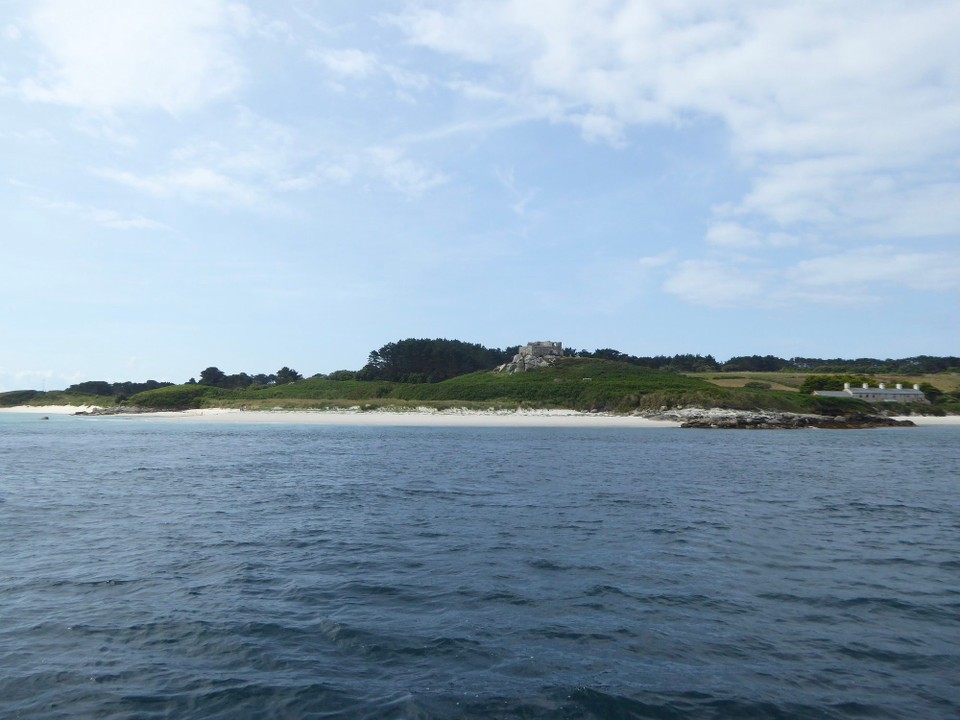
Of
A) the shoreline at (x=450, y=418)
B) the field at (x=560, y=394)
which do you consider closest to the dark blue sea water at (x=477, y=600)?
the shoreline at (x=450, y=418)

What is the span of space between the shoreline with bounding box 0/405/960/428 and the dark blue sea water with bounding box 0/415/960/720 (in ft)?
147

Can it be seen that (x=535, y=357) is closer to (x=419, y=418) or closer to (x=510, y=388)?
(x=510, y=388)

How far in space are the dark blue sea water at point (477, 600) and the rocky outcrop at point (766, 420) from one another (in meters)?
42.7

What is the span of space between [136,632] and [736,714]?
7706mm

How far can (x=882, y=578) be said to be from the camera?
41.0 ft

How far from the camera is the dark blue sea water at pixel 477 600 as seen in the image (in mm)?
7562

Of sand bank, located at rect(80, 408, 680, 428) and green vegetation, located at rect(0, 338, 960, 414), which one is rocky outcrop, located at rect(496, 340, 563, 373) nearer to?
green vegetation, located at rect(0, 338, 960, 414)

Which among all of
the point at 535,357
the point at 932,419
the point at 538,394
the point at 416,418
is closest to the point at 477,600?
the point at 416,418

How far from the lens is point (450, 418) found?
7569cm

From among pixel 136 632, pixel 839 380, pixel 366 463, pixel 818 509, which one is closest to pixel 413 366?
pixel 839 380

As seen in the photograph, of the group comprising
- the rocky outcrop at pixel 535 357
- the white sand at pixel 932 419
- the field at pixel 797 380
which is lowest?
the white sand at pixel 932 419

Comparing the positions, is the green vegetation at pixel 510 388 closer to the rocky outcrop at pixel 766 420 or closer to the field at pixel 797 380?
the field at pixel 797 380

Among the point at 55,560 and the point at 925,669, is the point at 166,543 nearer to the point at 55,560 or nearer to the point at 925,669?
the point at 55,560

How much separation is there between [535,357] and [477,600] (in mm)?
110818
